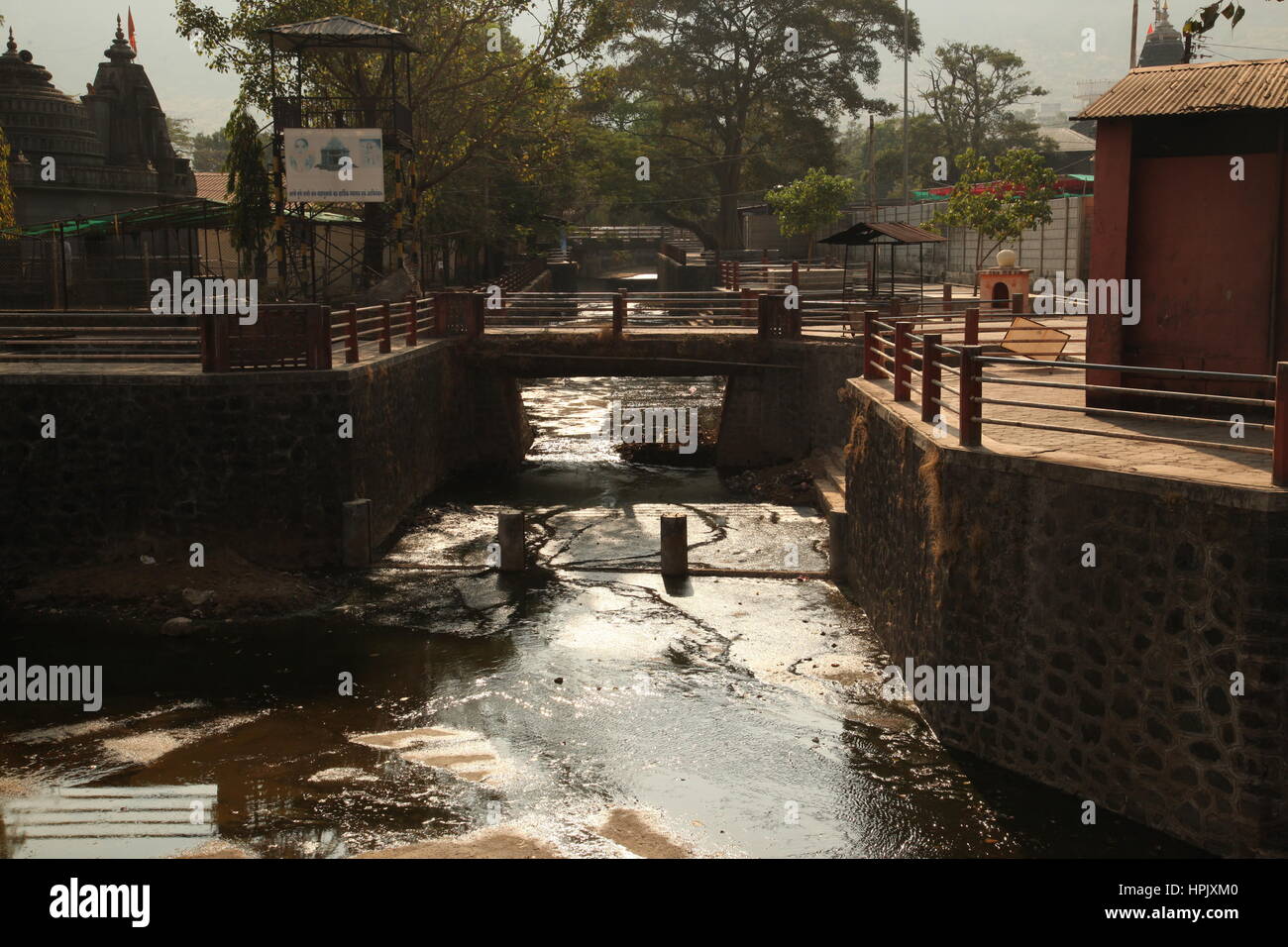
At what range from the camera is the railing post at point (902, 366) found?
14.8 metres

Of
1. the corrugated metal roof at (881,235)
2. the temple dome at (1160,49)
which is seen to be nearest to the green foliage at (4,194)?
the corrugated metal roof at (881,235)

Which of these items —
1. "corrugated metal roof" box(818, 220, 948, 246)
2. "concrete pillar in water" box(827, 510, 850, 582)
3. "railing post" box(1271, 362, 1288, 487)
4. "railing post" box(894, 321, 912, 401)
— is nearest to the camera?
"railing post" box(1271, 362, 1288, 487)

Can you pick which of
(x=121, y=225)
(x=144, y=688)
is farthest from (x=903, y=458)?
(x=121, y=225)

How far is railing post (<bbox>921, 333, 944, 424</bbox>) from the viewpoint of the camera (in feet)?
41.8

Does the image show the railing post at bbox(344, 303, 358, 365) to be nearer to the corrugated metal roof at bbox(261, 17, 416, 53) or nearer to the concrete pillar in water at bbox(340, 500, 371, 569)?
the concrete pillar in water at bbox(340, 500, 371, 569)

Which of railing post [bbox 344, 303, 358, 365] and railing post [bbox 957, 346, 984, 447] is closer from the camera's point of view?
railing post [bbox 957, 346, 984, 447]

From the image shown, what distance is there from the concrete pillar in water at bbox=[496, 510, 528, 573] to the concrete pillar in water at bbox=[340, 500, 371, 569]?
6.25 ft

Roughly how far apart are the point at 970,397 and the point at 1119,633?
2.47 m

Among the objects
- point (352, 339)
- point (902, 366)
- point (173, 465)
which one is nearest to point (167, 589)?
point (173, 465)

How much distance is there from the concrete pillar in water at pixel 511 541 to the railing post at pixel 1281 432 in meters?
10.7

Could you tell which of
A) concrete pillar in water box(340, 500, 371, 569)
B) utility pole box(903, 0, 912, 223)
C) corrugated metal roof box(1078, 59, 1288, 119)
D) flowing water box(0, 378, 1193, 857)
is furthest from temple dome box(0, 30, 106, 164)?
corrugated metal roof box(1078, 59, 1288, 119)

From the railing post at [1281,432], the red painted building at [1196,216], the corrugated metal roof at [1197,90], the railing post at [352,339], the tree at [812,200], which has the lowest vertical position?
the railing post at [1281,432]

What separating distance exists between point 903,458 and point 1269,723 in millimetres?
5191

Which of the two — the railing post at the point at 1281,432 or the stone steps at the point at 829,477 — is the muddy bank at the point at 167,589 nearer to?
the stone steps at the point at 829,477
